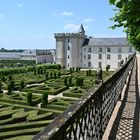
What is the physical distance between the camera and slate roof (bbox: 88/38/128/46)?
6668 centimetres

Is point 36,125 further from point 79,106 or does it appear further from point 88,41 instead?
point 88,41

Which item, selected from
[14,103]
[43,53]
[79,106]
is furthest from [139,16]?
[43,53]

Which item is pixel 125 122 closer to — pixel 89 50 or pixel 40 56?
pixel 89 50

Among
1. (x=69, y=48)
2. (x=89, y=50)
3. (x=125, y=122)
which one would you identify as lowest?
(x=125, y=122)

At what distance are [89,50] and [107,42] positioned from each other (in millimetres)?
5014

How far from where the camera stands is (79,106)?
319cm

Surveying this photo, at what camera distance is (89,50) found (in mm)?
68875

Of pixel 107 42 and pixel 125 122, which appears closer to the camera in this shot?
pixel 125 122

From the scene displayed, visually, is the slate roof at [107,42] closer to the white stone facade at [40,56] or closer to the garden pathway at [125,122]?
the white stone facade at [40,56]

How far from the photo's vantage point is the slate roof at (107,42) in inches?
2625

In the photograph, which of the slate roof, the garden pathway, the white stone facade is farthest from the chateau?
the garden pathway

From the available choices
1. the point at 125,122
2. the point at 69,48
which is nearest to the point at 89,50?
the point at 69,48

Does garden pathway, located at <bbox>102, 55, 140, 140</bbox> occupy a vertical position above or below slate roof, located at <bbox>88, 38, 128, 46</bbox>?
below

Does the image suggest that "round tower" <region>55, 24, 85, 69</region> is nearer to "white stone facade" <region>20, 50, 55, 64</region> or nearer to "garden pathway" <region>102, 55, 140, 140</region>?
"white stone facade" <region>20, 50, 55, 64</region>
